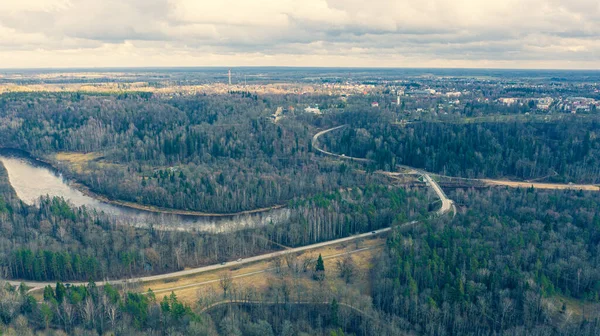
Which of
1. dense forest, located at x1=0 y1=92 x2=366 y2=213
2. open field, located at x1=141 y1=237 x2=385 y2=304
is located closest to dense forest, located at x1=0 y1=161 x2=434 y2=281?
open field, located at x1=141 y1=237 x2=385 y2=304

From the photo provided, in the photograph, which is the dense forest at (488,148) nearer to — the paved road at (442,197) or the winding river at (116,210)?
the paved road at (442,197)

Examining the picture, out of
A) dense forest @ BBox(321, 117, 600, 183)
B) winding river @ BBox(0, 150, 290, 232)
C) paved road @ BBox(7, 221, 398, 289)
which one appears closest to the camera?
paved road @ BBox(7, 221, 398, 289)

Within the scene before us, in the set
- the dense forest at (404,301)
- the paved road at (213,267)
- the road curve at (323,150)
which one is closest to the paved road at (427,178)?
the road curve at (323,150)

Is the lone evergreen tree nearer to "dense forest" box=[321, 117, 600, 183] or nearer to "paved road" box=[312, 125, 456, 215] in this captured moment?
"paved road" box=[312, 125, 456, 215]

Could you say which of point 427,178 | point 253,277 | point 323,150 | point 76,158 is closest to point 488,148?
point 427,178

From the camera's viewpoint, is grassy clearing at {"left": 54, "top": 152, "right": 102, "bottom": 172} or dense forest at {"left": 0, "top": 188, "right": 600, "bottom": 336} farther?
grassy clearing at {"left": 54, "top": 152, "right": 102, "bottom": 172}

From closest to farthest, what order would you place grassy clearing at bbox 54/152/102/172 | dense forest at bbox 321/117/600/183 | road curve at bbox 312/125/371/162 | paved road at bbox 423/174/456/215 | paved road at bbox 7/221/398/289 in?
paved road at bbox 7/221/398/289, paved road at bbox 423/174/456/215, dense forest at bbox 321/117/600/183, road curve at bbox 312/125/371/162, grassy clearing at bbox 54/152/102/172
